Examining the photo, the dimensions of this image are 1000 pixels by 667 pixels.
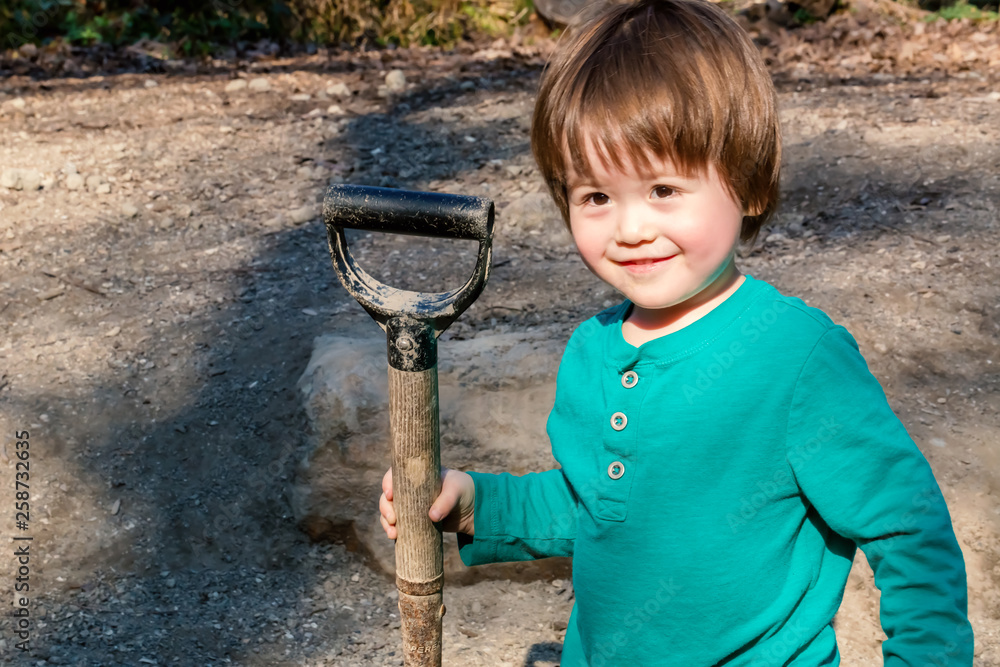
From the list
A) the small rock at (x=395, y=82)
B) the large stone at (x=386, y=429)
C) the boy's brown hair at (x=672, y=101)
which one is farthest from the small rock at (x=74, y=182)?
the boy's brown hair at (x=672, y=101)

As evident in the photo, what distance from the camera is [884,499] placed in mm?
1160

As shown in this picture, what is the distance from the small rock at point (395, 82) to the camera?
218 inches

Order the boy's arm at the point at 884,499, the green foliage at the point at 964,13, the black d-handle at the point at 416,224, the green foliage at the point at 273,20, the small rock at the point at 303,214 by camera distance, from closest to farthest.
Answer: the boy's arm at the point at 884,499
the black d-handle at the point at 416,224
the small rock at the point at 303,214
the green foliage at the point at 964,13
the green foliage at the point at 273,20

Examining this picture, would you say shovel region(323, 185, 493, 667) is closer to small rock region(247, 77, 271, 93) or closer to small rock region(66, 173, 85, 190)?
small rock region(66, 173, 85, 190)

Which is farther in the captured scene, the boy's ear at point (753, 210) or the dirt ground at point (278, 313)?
the dirt ground at point (278, 313)

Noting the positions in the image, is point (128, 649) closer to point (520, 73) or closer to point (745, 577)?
point (745, 577)

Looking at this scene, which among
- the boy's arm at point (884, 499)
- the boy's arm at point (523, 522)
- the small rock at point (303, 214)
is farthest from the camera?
the small rock at point (303, 214)

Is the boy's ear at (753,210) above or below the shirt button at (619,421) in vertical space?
above

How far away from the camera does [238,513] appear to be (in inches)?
111

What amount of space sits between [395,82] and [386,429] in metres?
3.31

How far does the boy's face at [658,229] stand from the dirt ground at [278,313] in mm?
1470

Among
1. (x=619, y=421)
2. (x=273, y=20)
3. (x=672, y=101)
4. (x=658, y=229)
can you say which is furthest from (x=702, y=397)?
(x=273, y=20)

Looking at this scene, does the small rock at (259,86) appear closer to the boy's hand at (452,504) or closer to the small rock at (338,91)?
the small rock at (338,91)

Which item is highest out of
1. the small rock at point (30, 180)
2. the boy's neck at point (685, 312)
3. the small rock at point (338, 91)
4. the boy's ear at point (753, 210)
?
the boy's ear at point (753, 210)
